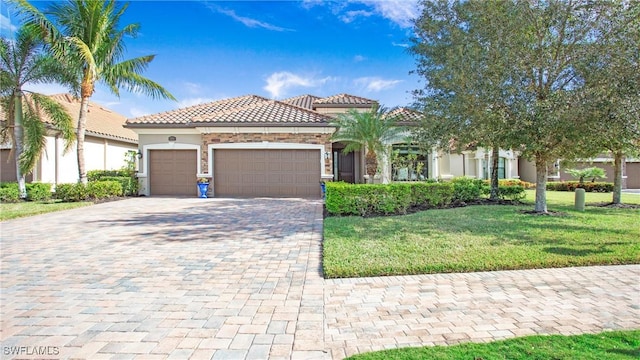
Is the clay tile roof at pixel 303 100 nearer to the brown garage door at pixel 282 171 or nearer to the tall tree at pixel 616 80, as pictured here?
the brown garage door at pixel 282 171

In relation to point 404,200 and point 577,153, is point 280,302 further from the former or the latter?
point 577,153

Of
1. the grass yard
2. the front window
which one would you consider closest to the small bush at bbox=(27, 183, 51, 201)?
the grass yard

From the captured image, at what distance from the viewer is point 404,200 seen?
11.0m

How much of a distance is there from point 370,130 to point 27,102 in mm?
15197

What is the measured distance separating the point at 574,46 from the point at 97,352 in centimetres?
1158

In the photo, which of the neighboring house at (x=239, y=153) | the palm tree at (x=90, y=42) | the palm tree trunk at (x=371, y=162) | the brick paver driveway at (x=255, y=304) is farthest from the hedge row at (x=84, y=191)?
the palm tree trunk at (x=371, y=162)

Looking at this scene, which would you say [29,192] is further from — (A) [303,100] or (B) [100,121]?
(A) [303,100]

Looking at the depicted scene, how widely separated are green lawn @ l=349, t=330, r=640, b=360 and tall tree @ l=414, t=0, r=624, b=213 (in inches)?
260

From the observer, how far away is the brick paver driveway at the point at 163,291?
10.4ft

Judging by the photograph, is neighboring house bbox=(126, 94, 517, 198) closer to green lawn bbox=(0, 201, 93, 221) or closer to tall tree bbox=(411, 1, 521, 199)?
green lawn bbox=(0, 201, 93, 221)

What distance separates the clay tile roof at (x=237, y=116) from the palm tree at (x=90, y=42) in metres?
1.92

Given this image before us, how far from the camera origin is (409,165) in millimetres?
18344

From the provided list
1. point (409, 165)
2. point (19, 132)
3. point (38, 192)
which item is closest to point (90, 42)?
point (19, 132)

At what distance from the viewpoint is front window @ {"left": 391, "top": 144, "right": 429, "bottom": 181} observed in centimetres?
1795
